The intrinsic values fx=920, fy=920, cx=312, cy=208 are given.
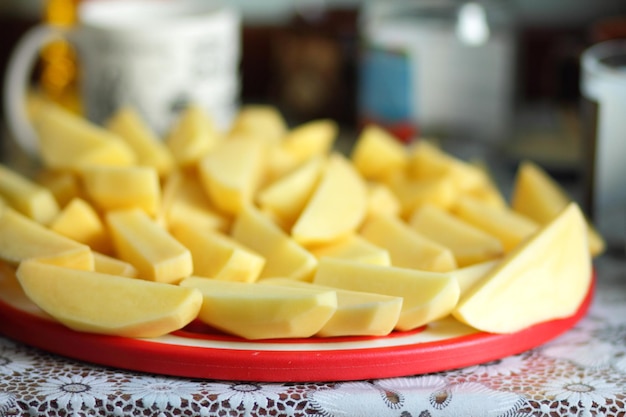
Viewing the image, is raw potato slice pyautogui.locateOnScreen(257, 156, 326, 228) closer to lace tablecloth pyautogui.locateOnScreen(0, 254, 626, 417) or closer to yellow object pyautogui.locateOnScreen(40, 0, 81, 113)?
lace tablecloth pyautogui.locateOnScreen(0, 254, 626, 417)

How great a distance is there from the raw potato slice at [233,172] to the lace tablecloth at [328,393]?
17cm

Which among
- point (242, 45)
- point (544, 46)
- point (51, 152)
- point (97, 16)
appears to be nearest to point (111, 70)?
point (97, 16)

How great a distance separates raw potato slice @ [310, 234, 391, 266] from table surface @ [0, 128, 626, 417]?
0.29 ft

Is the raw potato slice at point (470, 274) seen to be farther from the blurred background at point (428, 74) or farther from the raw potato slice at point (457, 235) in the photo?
the blurred background at point (428, 74)

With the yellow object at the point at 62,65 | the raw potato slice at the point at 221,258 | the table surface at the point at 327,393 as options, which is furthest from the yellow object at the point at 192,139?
the yellow object at the point at 62,65

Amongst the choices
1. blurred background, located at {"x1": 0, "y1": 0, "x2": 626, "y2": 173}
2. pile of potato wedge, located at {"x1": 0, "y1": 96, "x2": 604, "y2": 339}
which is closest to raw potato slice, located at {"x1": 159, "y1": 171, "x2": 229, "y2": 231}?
pile of potato wedge, located at {"x1": 0, "y1": 96, "x2": 604, "y2": 339}

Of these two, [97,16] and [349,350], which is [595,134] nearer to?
[349,350]

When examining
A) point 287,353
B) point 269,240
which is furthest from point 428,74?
point 287,353

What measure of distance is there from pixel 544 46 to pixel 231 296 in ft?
3.01

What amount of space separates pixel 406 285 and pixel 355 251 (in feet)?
0.23

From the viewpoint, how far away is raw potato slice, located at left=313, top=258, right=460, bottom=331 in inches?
22.2

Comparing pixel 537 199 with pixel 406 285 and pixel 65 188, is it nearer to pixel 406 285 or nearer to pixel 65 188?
pixel 406 285

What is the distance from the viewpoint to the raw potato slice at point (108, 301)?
0.55m

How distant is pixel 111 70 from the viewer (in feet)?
3.11
